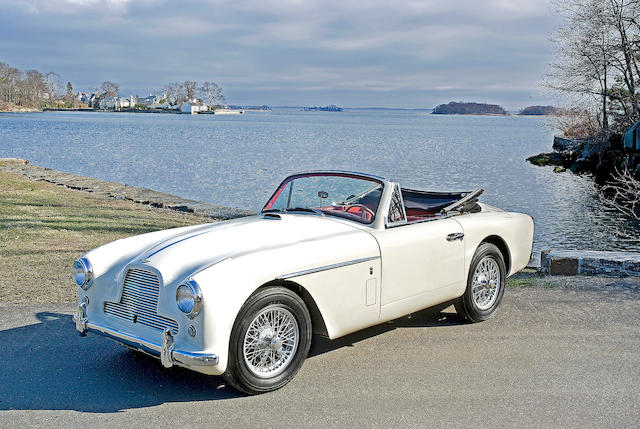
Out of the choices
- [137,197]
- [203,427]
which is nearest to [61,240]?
[203,427]

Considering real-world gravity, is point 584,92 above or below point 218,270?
above

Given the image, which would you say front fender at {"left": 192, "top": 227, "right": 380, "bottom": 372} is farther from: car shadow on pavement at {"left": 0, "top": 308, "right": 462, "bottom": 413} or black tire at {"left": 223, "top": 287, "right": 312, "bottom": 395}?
car shadow on pavement at {"left": 0, "top": 308, "right": 462, "bottom": 413}

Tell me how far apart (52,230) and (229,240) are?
24.8 ft

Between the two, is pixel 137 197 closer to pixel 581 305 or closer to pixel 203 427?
pixel 581 305

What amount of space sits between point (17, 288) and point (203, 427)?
14.4 feet

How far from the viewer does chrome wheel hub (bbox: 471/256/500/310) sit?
21.0 ft

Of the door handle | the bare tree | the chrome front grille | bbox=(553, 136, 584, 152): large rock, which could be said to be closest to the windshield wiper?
the door handle

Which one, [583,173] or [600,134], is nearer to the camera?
[600,134]

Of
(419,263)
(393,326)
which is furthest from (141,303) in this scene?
(393,326)

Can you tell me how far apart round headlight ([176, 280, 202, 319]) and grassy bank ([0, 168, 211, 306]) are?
328 centimetres

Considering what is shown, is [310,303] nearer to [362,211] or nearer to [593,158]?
[362,211]

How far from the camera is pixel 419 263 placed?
18.6ft

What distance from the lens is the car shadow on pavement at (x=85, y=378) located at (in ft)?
14.8

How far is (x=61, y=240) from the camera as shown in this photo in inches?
418
